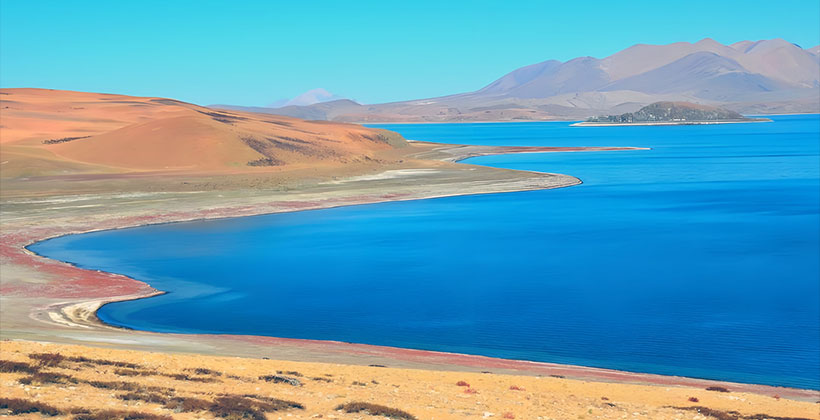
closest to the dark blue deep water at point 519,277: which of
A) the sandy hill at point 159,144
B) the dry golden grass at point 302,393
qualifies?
the dry golden grass at point 302,393

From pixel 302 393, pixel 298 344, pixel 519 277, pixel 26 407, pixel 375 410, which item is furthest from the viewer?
pixel 519 277

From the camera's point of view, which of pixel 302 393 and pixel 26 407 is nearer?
pixel 26 407

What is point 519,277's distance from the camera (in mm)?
42906

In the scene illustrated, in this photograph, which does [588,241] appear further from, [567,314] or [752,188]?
[752,188]

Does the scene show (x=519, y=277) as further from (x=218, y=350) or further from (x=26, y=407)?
(x=26, y=407)

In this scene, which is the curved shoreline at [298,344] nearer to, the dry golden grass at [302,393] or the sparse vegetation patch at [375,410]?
the dry golden grass at [302,393]

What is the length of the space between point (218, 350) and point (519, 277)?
65.1ft

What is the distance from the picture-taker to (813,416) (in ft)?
64.8

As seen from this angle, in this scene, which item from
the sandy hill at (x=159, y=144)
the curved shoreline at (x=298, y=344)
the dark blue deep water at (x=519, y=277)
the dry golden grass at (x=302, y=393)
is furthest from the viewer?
the sandy hill at (x=159, y=144)

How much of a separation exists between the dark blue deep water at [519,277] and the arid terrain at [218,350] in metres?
2.53

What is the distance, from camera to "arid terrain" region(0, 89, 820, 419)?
62.7 feet

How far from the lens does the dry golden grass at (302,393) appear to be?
17672mm

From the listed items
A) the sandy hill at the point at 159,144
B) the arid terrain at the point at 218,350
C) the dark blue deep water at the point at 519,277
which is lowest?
the dark blue deep water at the point at 519,277

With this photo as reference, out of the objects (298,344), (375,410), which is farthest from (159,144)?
(375,410)
